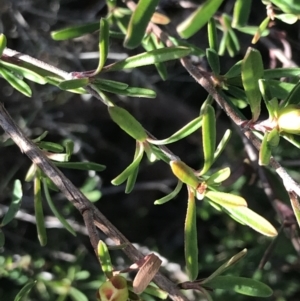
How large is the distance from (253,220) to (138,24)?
11.0 inches

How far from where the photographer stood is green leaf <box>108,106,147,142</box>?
0.56 meters

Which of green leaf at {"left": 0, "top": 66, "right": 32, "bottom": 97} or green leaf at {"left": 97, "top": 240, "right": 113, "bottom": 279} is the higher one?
green leaf at {"left": 0, "top": 66, "right": 32, "bottom": 97}

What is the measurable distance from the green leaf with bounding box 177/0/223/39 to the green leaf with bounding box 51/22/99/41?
1.16 ft

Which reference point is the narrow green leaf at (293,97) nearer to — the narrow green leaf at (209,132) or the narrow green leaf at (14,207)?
the narrow green leaf at (209,132)

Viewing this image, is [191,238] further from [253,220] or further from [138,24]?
[138,24]

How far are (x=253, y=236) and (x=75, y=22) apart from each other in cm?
75

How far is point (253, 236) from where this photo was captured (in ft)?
4.41

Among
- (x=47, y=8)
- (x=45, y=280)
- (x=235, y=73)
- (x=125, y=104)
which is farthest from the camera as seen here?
(x=125, y=104)

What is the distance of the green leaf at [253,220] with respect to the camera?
556 millimetres

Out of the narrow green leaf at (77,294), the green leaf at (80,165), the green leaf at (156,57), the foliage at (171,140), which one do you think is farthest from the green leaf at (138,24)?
the narrow green leaf at (77,294)

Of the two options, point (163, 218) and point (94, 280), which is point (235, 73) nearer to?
point (94, 280)

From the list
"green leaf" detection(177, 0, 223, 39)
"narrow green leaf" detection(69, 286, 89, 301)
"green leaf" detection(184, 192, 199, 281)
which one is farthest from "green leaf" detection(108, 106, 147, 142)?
"narrow green leaf" detection(69, 286, 89, 301)

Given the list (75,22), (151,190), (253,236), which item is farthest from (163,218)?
(75,22)

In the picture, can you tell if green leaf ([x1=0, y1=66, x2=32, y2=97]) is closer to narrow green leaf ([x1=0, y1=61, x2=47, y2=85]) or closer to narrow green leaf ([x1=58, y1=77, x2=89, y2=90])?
narrow green leaf ([x1=0, y1=61, x2=47, y2=85])
